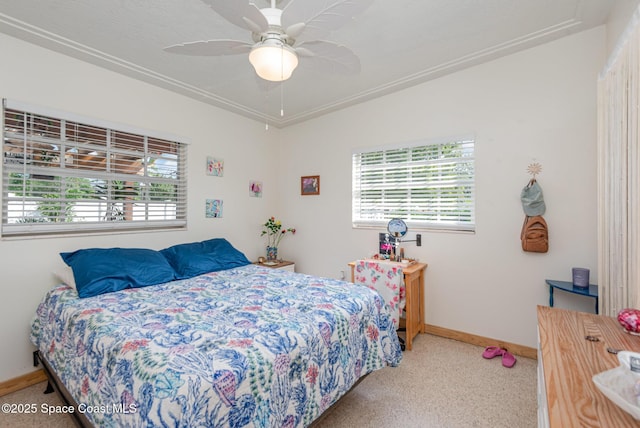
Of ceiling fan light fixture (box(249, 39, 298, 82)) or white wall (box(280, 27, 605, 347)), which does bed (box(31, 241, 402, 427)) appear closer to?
white wall (box(280, 27, 605, 347))

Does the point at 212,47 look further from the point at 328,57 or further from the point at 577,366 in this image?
the point at 577,366

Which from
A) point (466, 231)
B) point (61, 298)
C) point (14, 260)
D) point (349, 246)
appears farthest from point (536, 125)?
point (14, 260)

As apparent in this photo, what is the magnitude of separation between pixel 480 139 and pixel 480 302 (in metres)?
1.55

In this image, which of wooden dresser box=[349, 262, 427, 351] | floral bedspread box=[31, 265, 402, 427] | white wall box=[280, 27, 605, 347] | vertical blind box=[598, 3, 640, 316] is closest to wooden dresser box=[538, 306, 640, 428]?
vertical blind box=[598, 3, 640, 316]

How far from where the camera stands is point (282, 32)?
56.0 inches

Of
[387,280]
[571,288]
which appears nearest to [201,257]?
[387,280]

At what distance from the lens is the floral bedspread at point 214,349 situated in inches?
41.3

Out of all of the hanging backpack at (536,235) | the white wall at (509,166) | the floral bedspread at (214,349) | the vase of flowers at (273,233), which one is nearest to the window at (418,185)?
the white wall at (509,166)

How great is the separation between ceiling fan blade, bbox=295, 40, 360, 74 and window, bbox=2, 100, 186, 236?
2039mm

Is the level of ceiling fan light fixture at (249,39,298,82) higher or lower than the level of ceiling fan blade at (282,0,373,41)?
lower

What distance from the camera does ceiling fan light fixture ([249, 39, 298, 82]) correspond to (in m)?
1.42

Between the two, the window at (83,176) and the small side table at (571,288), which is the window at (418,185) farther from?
the window at (83,176)

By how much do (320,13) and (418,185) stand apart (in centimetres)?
217

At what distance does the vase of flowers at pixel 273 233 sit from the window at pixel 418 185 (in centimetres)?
118
